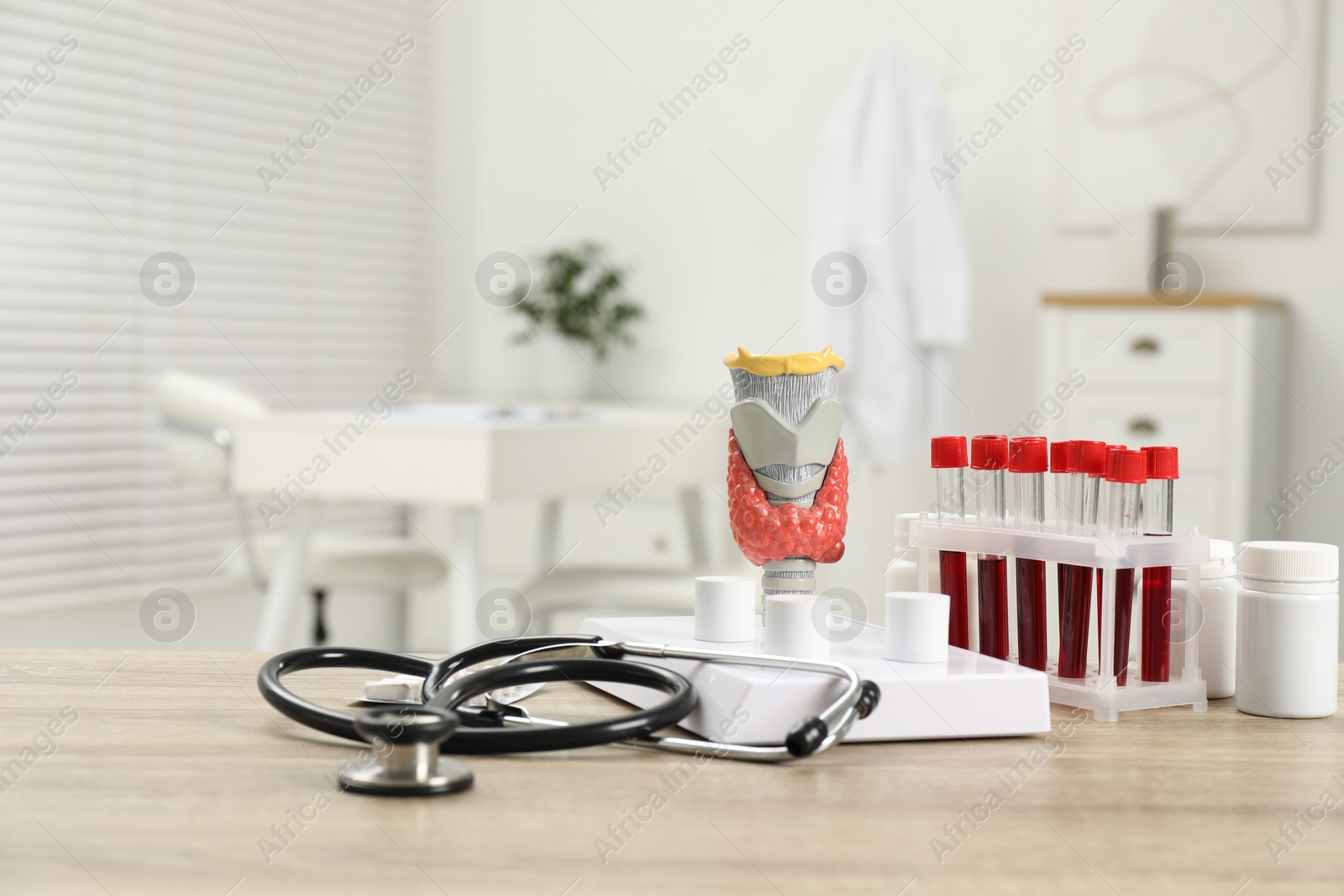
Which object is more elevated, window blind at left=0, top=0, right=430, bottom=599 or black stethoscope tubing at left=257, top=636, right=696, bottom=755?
window blind at left=0, top=0, right=430, bottom=599

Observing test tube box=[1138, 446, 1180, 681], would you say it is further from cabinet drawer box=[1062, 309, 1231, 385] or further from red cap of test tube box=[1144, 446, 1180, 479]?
cabinet drawer box=[1062, 309, 1231, 385]

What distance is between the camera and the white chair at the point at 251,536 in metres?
2.43

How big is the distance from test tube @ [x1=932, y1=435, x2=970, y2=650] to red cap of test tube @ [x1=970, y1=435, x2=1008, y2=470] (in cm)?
1

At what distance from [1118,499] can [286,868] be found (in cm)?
51

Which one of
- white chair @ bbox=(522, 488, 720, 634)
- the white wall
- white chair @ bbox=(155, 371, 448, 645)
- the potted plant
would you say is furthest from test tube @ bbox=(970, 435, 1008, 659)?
the potted plant

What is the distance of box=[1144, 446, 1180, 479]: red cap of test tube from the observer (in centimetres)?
75

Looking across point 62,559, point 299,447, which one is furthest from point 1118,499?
point 62,559

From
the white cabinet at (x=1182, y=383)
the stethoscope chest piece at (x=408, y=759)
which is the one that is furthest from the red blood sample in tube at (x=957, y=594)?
the white cabinet at (x=1182, y=383)

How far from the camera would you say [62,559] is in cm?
292

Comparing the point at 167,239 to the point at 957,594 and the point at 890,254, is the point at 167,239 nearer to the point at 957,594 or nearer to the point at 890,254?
the point at 890,254

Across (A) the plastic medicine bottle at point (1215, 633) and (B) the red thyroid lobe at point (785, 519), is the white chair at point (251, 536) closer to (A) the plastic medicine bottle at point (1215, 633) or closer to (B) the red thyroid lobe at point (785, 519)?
(B) the red thyroid lobe at point (785, 519)

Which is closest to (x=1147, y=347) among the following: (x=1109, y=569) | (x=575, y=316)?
(x=575, y=316)

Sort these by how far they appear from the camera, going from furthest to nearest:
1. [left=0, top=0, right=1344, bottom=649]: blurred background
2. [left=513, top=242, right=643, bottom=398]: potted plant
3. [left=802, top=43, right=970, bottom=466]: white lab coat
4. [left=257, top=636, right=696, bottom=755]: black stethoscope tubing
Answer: [left=513, top=242, right=643, bottom=398]: potted plant
[left=802, top=43, right=970, bottom=466]: white lab coat
[left=0, top=0, right=1344, bottom=649]: blurred background
[left=257, top=636, right=696, bottom=755]: black stethoscope tubing

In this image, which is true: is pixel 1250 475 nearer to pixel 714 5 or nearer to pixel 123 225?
pixel 714 5
